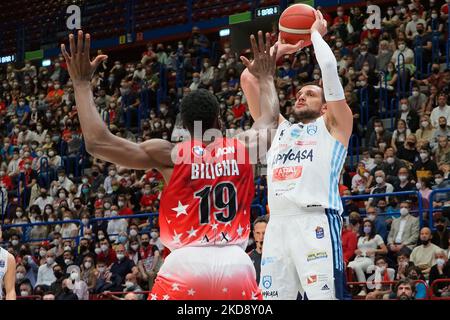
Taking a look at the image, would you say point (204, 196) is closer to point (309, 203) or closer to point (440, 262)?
point (309, 203)

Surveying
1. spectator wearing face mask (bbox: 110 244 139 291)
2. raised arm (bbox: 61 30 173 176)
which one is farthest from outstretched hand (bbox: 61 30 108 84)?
spectator wearing face mask (bbox: 110 244 139 291)

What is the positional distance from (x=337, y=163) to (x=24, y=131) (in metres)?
17.6

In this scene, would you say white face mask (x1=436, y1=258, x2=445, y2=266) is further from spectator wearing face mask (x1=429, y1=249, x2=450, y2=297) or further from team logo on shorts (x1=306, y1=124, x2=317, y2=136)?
team logo on shorts (x1=306, y1=124, x2=317, y2=136)

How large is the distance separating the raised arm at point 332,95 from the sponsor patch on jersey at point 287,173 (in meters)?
0.44

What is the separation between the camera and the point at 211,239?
525 cm

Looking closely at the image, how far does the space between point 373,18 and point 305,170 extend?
41.5ft

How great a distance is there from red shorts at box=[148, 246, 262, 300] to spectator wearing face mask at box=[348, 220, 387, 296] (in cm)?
727

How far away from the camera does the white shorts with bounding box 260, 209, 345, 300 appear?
22.5 ft

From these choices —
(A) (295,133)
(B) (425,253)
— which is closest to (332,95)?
(A) (295,133)

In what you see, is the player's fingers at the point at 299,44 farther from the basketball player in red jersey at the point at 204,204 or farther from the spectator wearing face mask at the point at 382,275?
the spectator wearing face mask at the point at 382,275

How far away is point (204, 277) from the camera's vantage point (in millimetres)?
5164

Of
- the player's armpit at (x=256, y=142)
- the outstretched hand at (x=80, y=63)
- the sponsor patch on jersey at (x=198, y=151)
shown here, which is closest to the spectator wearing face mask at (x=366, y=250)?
the player's armpit at (x=256, y=142)
